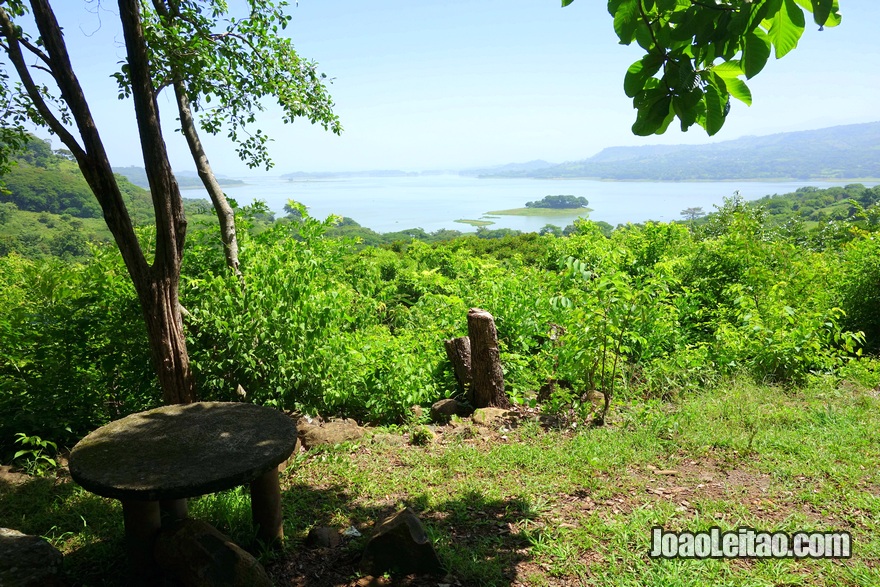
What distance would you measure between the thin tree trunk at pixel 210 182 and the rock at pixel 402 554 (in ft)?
9.87

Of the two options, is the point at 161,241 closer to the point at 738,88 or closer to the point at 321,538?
the point at 321,538

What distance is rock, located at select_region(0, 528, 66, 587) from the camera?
262cm

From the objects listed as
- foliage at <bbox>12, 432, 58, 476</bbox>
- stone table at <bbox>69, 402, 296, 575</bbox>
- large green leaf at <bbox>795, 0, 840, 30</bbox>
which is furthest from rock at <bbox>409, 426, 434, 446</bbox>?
large green leaf at <bbox>795, 0, 840, 30</bbox>

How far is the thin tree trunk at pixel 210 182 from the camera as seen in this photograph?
17.0 feet

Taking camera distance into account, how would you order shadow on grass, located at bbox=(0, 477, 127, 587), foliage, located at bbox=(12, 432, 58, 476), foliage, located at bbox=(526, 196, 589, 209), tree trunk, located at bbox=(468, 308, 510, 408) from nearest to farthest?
1. shadow on grass, located at bbox=(0, 477, 127, 587)
2. foliage, located at bbox=(12, 432, 58, 476)
3. tree trunk, located at bbox=(468, 308, 510, 408)
4. foliage, located at bbox=(526, 196, 589, 209)

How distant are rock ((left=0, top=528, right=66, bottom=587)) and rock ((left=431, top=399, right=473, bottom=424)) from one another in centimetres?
342

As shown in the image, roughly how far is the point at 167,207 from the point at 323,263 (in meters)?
1.60

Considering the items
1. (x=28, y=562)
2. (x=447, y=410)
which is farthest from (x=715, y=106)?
(x=447, y=410)

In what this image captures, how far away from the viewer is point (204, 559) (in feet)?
9.10

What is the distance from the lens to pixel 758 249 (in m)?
8.21

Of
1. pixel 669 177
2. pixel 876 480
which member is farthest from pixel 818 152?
pixel 876 480

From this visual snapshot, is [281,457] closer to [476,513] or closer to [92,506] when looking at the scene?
[476,513]

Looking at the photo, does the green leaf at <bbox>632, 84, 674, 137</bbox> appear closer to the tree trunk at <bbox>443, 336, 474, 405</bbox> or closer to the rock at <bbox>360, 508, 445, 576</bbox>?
the rock at <bbox>360, 508, 445, 576</bbox>

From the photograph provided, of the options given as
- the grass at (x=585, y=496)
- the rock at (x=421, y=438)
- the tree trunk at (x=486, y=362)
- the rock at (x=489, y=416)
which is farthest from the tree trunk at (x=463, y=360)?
the rock at (x=421, y=438)
